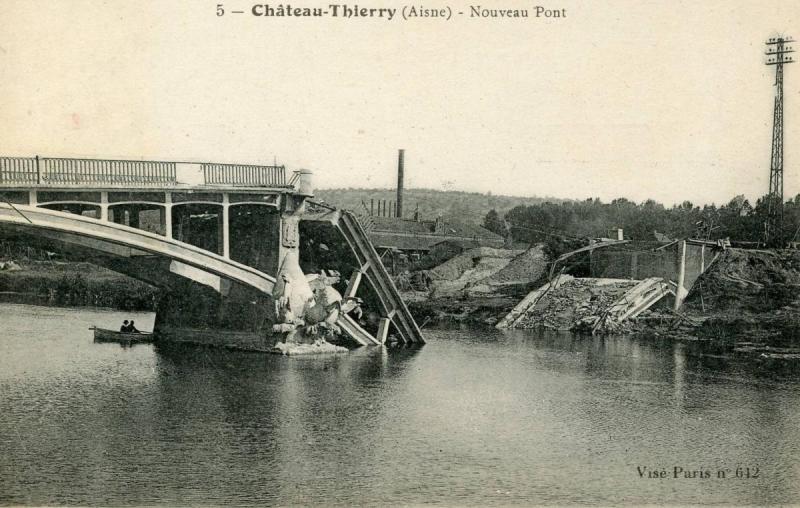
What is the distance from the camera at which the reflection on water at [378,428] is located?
1239 centimetres

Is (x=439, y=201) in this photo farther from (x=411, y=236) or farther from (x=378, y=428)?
(x=378, y=428)

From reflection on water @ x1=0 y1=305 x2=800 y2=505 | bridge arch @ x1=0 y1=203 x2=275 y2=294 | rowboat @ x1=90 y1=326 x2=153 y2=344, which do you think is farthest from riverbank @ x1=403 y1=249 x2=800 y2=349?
bridge arch @ x1=0 y1=203 x2=275 y2=294

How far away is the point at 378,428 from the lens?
16.3m

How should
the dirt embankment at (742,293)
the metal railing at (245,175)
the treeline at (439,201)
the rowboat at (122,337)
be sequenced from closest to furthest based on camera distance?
the metal railing at (245,175) < the rowboat at (122,337) < the dirt embankment at (742,293) < the treeline at (439,201)

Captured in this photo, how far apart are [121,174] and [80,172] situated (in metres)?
1.20

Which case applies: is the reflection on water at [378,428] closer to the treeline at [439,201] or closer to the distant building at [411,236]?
the distant building at [411,236]

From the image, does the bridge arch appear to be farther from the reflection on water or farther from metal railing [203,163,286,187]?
the reflection on water

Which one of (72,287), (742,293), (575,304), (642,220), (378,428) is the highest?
(642,220)

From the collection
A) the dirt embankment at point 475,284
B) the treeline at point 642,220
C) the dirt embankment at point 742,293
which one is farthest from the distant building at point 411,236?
the dirt embankment at point 742,293

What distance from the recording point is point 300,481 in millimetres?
12562

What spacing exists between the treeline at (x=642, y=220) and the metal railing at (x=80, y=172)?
32544mm

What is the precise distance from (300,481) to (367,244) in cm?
1683

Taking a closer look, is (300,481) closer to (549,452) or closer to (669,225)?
(549,452)

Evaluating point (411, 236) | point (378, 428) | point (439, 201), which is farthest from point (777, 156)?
point (439, 201)
